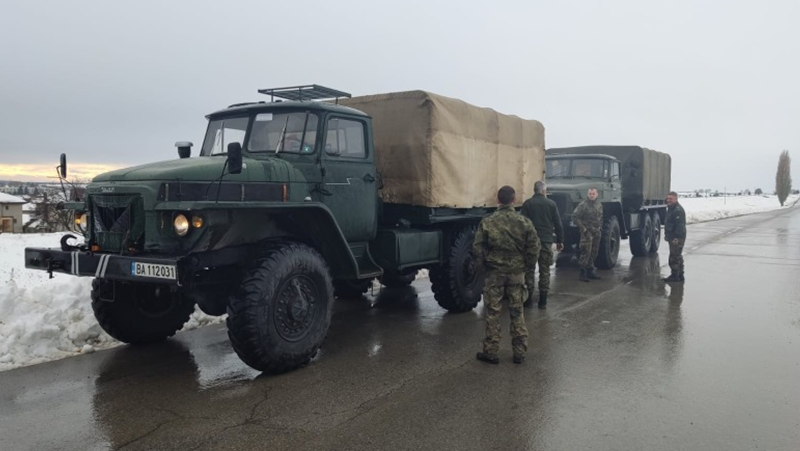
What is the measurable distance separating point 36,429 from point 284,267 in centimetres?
210

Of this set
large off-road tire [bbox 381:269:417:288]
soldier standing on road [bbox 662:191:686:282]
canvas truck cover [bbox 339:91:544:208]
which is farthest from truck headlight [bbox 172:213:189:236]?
soldier standing on road [bbox 662:191:686:282]

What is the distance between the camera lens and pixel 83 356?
548 cm

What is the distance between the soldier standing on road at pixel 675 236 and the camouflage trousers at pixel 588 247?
4.58ft

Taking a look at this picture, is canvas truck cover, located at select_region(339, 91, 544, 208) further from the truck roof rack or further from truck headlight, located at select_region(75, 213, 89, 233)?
truck headlight, located at select_region(75, 213, 89, 233)

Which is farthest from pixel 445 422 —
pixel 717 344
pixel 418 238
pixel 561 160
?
pixel 561 160

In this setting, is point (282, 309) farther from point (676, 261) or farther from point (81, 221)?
point (676, 261)

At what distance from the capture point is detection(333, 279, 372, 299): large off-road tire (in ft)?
25.7

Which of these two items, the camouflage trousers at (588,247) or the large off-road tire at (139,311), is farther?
the camouflage trousers at (588,247)

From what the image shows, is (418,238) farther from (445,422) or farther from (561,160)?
(561,160)

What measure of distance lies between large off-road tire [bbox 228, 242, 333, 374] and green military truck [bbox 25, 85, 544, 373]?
0.04 feet

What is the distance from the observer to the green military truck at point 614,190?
1202cm

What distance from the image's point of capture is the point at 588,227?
10812 mm

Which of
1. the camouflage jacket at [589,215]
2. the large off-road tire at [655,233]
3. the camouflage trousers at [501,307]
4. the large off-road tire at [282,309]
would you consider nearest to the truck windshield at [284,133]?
the large off-road tire at [282,309]

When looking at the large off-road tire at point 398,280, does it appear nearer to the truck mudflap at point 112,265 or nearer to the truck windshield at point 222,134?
the truck windshield at point 222,134
